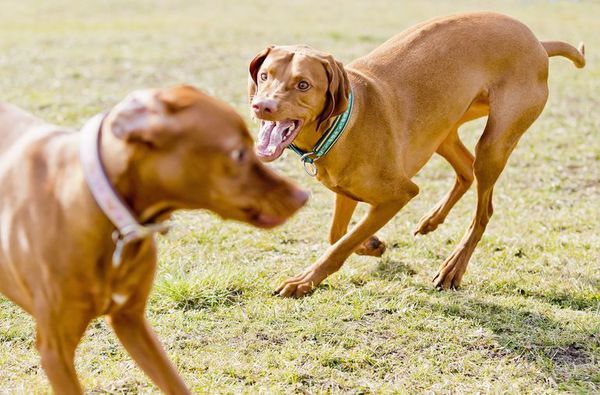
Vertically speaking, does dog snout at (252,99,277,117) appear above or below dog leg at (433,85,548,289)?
above

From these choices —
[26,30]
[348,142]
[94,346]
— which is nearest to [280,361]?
[94,346]

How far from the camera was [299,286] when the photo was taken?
459 centimetres

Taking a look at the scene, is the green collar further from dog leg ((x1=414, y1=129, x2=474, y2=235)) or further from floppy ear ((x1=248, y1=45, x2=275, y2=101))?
dog leg ((x1=414, y1=129, x2=474, y2=235))

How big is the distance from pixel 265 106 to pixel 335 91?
0.38 m

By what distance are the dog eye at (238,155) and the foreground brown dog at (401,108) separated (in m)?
1.82

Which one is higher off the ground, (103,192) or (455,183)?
(103,192)

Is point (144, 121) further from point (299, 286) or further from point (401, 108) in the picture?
point (401, 108)

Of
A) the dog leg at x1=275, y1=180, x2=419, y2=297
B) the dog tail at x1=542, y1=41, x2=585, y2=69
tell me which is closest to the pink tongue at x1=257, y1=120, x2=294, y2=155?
the dog leg at x1=275, y1=180, x2=419, y2=297

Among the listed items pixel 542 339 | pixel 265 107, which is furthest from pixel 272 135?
pixel 542 339

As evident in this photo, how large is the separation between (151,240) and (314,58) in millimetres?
1960

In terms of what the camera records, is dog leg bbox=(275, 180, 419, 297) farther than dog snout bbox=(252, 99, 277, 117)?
Yes

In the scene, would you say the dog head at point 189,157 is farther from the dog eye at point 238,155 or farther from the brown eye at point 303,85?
the brown eye at point 303,85

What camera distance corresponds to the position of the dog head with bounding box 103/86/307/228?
2324 millimetres

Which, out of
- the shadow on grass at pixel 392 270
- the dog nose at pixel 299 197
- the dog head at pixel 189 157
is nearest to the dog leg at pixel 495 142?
the shadow on grass at pixel 392 270
